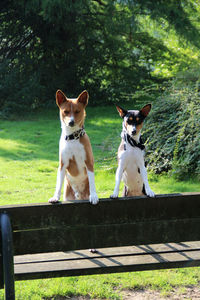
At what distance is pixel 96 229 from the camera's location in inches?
94.3

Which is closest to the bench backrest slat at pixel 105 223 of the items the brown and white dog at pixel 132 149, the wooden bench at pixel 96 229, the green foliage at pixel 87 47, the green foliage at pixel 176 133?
the wooden bench at pixel 96 229

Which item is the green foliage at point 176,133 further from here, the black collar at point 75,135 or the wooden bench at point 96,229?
the wooden bench at point 96,229

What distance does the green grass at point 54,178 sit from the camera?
136 inches

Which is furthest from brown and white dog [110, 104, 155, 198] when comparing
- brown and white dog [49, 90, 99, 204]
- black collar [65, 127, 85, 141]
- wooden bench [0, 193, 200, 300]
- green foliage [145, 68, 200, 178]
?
green foliage [145, 68, 200, 178]

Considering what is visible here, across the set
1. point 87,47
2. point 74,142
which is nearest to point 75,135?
point 74,142

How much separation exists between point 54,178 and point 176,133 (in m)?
2.19

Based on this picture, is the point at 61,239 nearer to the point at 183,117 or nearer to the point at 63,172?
the point at 63,172

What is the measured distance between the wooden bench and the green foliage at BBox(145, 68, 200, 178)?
12.6 ft

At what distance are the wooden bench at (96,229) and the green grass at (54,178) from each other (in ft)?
2.69

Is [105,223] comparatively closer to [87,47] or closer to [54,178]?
[54,178]

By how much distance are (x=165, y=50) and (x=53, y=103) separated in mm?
4378

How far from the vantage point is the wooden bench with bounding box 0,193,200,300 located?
230 cm

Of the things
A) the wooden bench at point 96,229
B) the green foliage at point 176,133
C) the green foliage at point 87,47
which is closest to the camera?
the wooden bench at point 96,229

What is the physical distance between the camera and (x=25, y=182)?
708 centimetres
